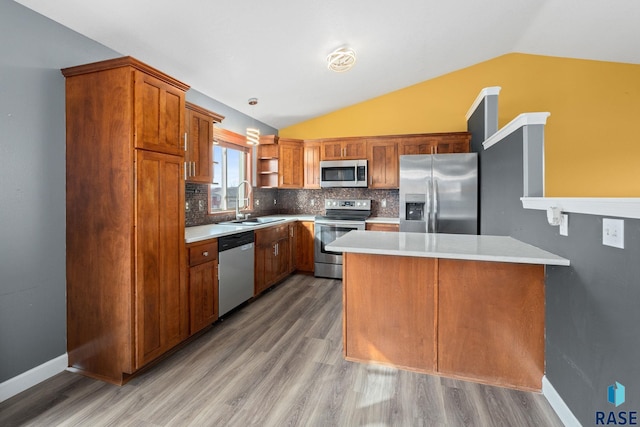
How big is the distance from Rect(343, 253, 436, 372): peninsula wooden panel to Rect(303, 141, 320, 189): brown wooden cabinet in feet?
9.30

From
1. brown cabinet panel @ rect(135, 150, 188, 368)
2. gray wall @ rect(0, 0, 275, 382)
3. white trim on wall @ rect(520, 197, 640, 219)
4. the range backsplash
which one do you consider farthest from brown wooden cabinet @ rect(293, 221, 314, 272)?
white trim on wall @ rect(520, 197, 640, 219)

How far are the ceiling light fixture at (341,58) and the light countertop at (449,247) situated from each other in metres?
1.92

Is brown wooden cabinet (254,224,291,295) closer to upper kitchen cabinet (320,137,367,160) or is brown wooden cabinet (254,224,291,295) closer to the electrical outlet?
upper kitchen cabinet (320,137,367,160)

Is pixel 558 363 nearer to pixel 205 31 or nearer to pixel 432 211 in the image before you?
pixel 432 211

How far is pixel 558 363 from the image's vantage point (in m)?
1.73

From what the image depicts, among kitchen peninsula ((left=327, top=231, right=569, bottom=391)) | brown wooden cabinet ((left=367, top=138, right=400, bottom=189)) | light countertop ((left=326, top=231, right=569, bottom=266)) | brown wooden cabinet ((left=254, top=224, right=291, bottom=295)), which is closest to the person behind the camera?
light countertop ((left=326, top=231, right=569, bottom=266))

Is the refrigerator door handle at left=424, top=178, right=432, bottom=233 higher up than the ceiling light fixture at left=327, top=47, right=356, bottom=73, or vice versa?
the ceiling light fixture at left=327, top=47, right=356, bottom=73

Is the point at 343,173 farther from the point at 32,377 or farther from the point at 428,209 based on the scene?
the point at 32,377

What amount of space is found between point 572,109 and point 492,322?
370 cm

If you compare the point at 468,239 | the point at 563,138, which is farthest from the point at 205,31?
the point at 563,138

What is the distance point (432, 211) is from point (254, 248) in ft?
7.55

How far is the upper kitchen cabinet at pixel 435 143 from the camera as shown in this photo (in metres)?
4.21

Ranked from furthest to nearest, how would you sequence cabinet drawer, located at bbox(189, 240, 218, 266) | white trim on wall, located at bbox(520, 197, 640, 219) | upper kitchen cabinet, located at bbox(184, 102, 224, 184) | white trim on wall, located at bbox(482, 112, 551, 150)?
upper kitchen cabinet, located at bbox(184, 102, 224, 184), cabinet drawer, located at bbox(189, 240, 218, 266), white trim on wall, located at bbox(482, 112, 551, 150), white trim on wall, located at bbox(520, 197, 640, 219)

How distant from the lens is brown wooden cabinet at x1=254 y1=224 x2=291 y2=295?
3.61 metres
